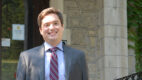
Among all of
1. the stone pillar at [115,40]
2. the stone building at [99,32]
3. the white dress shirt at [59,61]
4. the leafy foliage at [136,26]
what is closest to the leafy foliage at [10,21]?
the stone building at [99,32]

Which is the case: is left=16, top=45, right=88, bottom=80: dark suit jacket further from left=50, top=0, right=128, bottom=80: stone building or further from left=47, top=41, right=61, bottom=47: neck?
left=50, top=0, right=128, bottom=80: stone building

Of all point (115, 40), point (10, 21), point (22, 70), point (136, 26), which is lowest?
point (22, 70)

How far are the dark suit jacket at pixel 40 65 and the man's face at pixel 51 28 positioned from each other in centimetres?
10

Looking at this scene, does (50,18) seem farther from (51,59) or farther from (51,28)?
(51,59)

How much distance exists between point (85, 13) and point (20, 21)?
3.81ft

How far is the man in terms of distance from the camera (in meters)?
2.19

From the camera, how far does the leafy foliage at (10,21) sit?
6508 millimetres

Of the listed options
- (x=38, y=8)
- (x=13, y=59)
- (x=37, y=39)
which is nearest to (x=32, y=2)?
(x=38, y=8)

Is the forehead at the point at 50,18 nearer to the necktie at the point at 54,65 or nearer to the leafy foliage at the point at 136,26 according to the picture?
the necktie at the point at 54,65

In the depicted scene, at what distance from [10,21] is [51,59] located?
444cm

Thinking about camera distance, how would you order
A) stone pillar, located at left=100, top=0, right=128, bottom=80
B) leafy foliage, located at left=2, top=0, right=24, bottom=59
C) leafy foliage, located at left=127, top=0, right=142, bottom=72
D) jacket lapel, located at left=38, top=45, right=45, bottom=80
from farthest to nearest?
leafy foliage, located at left=127, top=0, right=142, bottom=72 → leafy foliage, located at left=2, top=0, right=24, bottom=59 → stone pillar, located at left=100, top=0, right=128, bottom=80 → jacket lapel, located at left=38, top=45, right=45, bottom=80

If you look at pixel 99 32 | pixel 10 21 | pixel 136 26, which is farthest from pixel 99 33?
pixel 10 21

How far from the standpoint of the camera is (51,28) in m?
2.20

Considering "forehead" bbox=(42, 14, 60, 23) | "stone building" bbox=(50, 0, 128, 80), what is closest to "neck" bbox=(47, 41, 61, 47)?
"forehead" bbox=(42, 14, 60, 23)
